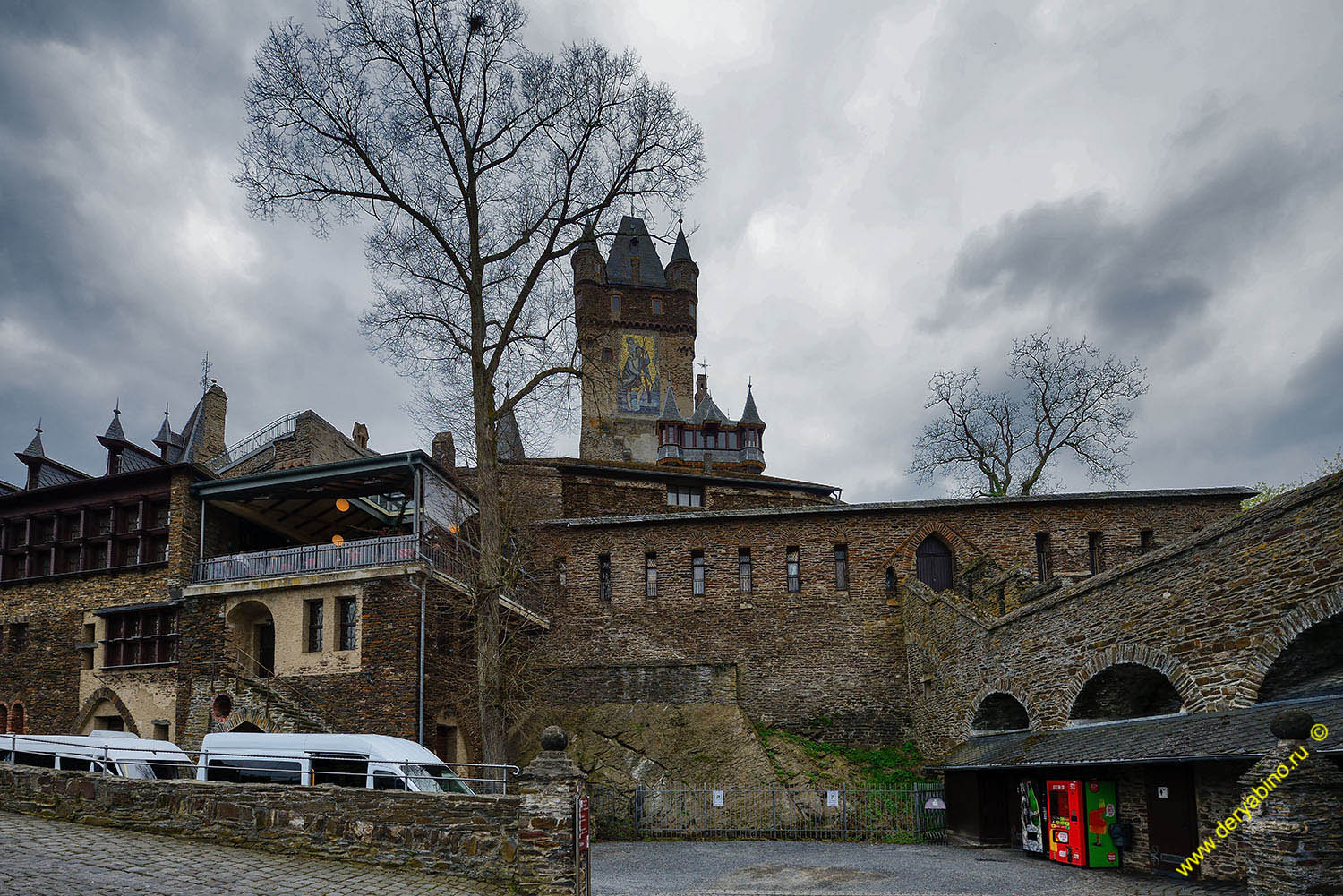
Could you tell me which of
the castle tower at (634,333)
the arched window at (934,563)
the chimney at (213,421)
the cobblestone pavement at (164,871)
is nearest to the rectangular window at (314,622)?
the cobblestone pavement at (164,871)

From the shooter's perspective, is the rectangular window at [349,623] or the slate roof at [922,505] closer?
the rectangular window at [349,623]

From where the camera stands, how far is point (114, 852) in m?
12.7

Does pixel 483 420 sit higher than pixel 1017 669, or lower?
higher

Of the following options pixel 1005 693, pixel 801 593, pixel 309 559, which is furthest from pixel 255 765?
pixel 801 593

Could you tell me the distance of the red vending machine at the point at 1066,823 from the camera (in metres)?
17.2

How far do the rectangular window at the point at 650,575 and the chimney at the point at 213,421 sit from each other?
56.7 ft

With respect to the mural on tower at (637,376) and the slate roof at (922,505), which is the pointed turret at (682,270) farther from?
the slate roof at (922,505)

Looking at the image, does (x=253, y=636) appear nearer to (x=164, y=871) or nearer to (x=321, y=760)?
(x=321, y=760)

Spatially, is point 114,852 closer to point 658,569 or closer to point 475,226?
point 475,226

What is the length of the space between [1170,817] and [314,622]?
777 inches

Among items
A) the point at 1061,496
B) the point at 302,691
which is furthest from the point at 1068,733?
the point at 302,691

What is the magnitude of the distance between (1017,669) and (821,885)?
749 centimetres

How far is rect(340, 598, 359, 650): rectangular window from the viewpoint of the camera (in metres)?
24.7

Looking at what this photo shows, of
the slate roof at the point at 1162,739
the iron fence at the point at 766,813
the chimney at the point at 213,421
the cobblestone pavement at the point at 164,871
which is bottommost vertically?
the iron fence at the point at 766,813
